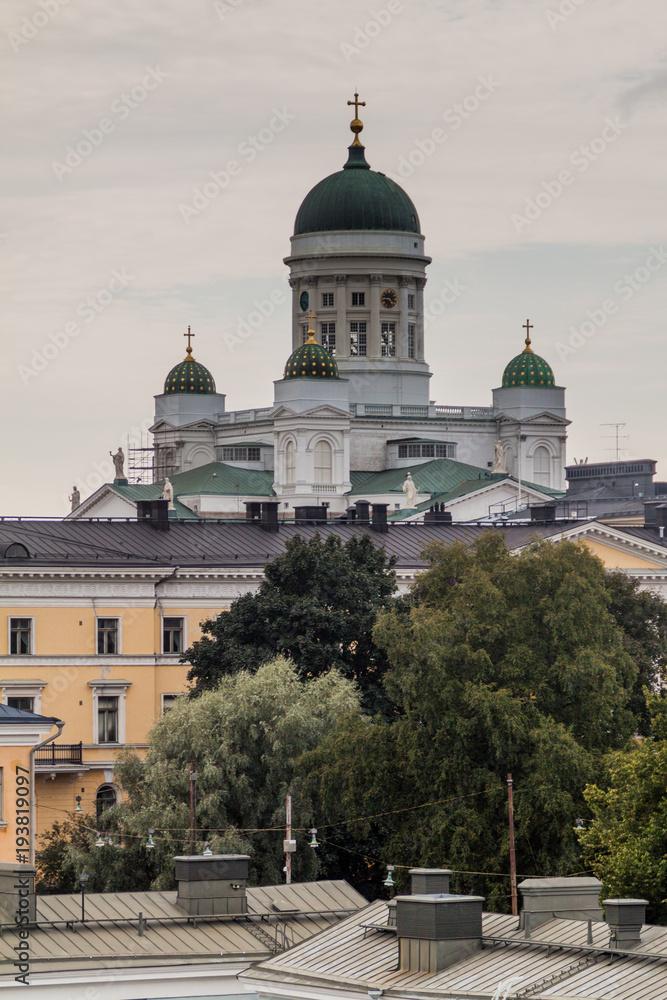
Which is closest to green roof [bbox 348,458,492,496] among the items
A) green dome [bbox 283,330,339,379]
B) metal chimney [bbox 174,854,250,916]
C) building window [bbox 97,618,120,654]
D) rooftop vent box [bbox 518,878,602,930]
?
green dome [bbox 283,330,339,379]

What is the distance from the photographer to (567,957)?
31.6 metres

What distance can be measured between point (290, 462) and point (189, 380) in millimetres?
14727

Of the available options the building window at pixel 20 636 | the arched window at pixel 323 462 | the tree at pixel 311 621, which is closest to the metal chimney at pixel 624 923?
the tree at pixel 311 621

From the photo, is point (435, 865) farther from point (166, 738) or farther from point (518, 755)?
point (166, 738)

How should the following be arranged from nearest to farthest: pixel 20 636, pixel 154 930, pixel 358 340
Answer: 1. pixel 154 930
2. pixel 20 636
3. pixel 358 340

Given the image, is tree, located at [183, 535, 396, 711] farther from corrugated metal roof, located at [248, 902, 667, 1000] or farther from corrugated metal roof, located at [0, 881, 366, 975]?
corrugated metal roof, located at [248, 902, 667, 1000]

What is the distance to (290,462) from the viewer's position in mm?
140125

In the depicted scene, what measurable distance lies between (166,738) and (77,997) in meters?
29.0

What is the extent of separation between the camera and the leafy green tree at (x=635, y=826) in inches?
1773

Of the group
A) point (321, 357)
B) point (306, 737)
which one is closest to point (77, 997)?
point (306, 737)

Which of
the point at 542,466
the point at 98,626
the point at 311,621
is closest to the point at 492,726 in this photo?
the point at 311,621

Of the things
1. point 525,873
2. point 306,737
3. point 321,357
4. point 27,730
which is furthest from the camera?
point 321,357

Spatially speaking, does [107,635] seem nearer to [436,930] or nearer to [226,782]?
[226,782]

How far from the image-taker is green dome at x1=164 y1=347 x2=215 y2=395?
500 feet
